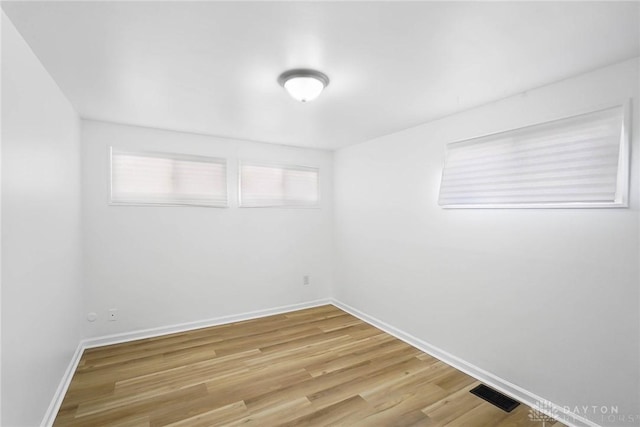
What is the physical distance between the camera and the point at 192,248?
3727 mm

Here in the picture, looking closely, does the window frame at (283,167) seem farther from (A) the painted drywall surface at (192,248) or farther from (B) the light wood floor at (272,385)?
(B) the light wood floor at (272,385)

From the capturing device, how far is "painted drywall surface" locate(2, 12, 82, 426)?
4.83 feet

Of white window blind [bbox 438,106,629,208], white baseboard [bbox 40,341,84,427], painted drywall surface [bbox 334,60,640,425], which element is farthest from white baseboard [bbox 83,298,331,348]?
white window blind [bbox 438,106,629,208]

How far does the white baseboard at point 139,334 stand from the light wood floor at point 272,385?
0.22 ft

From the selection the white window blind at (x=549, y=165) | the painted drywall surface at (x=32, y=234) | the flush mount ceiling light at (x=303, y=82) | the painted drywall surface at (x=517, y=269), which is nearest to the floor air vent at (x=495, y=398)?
the painted drywall surface at (x=517, y=269)

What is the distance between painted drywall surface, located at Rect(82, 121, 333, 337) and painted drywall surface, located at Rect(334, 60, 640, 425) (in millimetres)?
1102

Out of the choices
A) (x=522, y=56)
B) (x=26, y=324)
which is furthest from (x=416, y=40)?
(x=26, y=324)

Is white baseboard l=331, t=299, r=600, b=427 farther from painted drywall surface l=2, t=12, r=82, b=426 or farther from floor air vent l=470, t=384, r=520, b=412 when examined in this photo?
painted drywall surface l=2, t=12, r=82, b=426

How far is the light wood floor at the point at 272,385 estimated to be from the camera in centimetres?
215

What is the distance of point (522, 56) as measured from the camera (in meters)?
1.89

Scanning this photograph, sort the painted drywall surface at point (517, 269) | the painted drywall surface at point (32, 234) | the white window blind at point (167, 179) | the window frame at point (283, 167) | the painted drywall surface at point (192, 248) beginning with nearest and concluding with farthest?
the painted drywall surface at point (32, 234) → the painted drywall surface at point (517, 269) → the painted drywall surface at point (192, 248) → the white window blind at point (167, 179) → the window frame at point (283, 167)

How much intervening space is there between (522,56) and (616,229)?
4.16 ft

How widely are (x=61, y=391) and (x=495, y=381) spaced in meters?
3.53

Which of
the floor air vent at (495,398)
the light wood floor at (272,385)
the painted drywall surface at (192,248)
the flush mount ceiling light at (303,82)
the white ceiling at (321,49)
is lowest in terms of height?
the light wood floor at (272,385)
